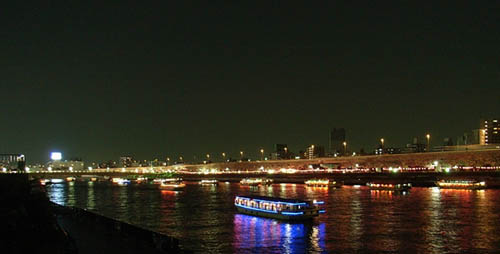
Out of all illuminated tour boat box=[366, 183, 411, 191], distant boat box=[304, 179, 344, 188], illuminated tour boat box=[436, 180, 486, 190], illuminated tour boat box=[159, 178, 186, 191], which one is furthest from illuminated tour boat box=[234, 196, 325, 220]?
illuminated tour boat box=[159, 178, 186, 191]

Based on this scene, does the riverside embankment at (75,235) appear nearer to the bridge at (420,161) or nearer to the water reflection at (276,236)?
the water reflection at (276,236)

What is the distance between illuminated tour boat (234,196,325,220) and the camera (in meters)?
52.9

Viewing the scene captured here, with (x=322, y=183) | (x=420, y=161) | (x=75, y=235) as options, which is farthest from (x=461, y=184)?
(x=75, y=235)

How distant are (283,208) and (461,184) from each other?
58.8 m

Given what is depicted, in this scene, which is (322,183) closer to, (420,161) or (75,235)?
(420,161)

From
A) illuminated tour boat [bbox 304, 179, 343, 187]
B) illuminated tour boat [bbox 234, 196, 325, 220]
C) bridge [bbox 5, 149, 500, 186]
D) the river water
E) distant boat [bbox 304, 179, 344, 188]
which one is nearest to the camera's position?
the river water

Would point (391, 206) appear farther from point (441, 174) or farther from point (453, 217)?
point (441, 174)

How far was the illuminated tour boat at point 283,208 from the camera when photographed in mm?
52875

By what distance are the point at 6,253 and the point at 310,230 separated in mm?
26211

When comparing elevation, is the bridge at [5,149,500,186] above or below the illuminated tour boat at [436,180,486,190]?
above

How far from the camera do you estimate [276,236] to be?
43.8m

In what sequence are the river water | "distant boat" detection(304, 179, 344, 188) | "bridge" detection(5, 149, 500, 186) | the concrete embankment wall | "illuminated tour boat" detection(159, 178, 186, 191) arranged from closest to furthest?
the concrete embankment wall < the river water < "bridge" detection(5, 149, 500, 186) < "distant boat" detection(304, 179, 344, 188) < "illuminated tour boat" detection(159, 178, 186, 191)

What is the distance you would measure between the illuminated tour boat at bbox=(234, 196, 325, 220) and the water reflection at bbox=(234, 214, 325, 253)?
976 millimetres

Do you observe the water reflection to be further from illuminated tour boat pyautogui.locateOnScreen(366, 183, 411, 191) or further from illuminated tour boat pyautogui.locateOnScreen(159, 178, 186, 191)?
illuminated tour boat pyautogui.locateOnScreen(159, 178, 186, 191)
